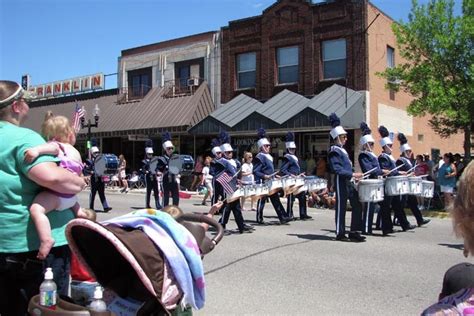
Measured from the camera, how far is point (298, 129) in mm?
21562

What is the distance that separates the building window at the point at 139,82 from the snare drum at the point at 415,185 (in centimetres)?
2175

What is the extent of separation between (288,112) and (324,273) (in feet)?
51.2

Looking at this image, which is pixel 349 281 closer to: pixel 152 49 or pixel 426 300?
pixel 426 300

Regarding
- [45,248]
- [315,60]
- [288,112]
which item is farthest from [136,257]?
[315,60]

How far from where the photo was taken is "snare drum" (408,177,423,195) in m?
11.4

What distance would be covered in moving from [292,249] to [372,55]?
15.2m

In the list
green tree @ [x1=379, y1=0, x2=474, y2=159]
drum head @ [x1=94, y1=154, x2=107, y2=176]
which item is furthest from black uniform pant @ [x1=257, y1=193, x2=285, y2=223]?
green tree @ [x1=379, y1=0, x2=474, y2=159]

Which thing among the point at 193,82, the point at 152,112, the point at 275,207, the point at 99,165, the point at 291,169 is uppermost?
the point at 193,82

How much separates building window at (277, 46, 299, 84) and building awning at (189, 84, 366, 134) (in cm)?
95

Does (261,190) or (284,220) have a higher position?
(261,190)

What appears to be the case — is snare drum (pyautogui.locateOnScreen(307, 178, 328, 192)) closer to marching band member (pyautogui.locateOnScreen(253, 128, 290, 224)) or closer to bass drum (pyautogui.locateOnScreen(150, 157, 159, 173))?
marching band member (pyautogui.locateOnScreen(253, 128, 290, 224))

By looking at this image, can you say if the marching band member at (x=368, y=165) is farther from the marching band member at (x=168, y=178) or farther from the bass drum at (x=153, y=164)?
the bass drum at (x=153, y=164)

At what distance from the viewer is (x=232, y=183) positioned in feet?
37.1

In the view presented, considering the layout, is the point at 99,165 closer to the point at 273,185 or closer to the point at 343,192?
the point at 273,185
